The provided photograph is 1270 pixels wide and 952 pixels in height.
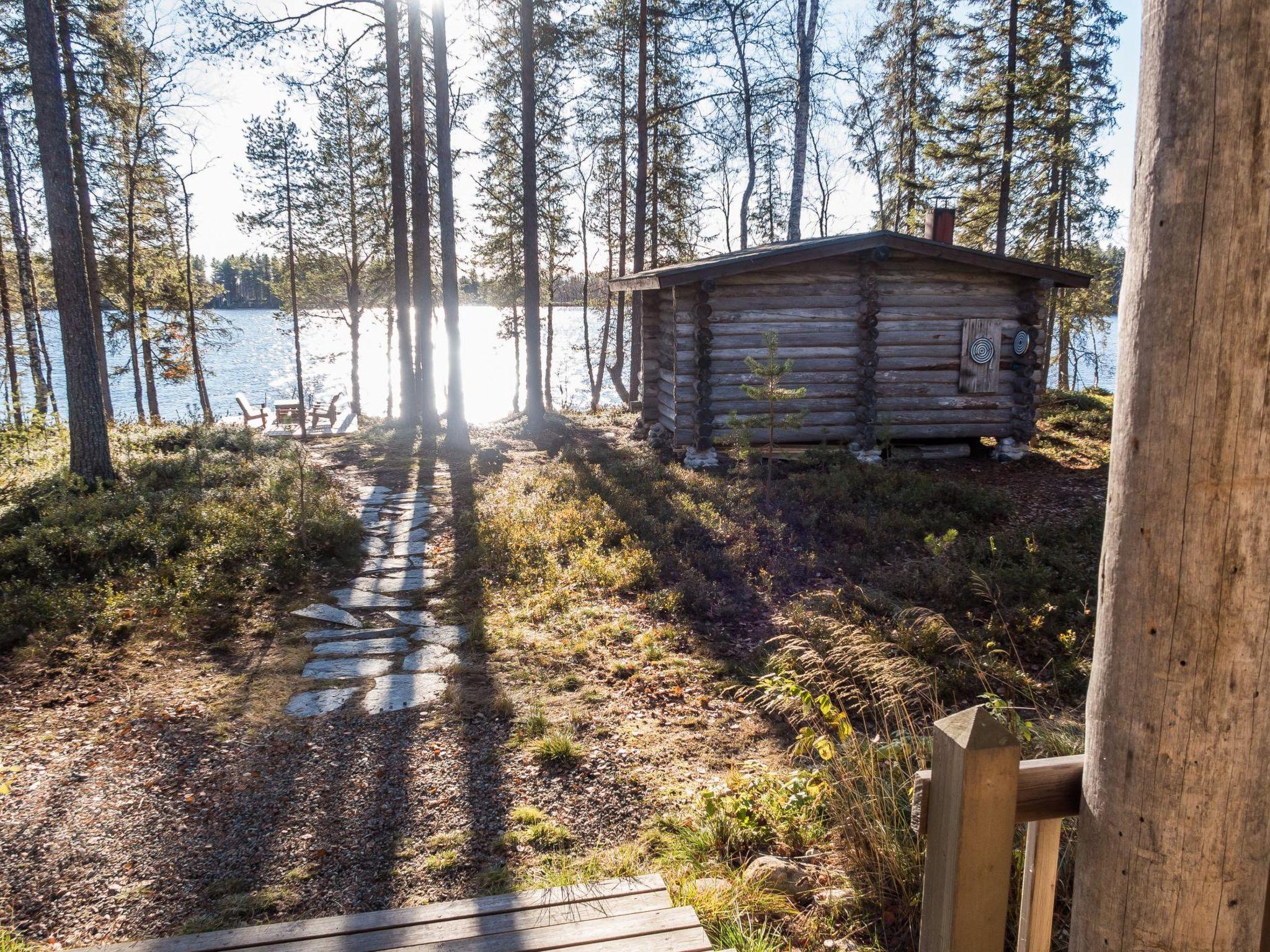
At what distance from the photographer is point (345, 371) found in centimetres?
8419

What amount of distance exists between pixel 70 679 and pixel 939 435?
13010mm

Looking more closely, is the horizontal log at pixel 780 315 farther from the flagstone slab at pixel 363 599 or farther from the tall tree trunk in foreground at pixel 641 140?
the flagstone slab at pixel 363 599

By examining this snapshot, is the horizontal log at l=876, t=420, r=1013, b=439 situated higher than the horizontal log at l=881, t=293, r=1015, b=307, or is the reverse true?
the horizontal log at l=881, t=293, r=1015, b=307

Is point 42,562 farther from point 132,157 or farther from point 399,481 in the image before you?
point 132,157

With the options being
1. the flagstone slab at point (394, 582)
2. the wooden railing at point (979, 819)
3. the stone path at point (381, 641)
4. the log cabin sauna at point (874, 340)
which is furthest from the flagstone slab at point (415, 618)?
the log cabin sauna at point (874, 340)

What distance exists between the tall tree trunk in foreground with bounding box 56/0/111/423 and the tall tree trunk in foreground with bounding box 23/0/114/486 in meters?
6.94

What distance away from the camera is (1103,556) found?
5.60 ft

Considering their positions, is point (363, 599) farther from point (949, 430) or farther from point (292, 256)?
point (292, 256)

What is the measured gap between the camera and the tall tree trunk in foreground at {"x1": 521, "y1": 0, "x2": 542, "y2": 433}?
54.8ft

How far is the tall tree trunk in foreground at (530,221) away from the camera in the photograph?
16.7 m

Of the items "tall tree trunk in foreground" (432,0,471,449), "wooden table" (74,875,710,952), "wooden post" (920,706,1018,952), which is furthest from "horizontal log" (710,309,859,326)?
"wooden post" (920,706,1018,952)

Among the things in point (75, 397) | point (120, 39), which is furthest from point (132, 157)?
point (75, 397)

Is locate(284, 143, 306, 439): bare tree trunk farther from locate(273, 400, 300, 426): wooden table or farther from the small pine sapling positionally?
the small pine sapling

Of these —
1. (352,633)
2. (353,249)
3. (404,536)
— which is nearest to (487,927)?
(352,633)
